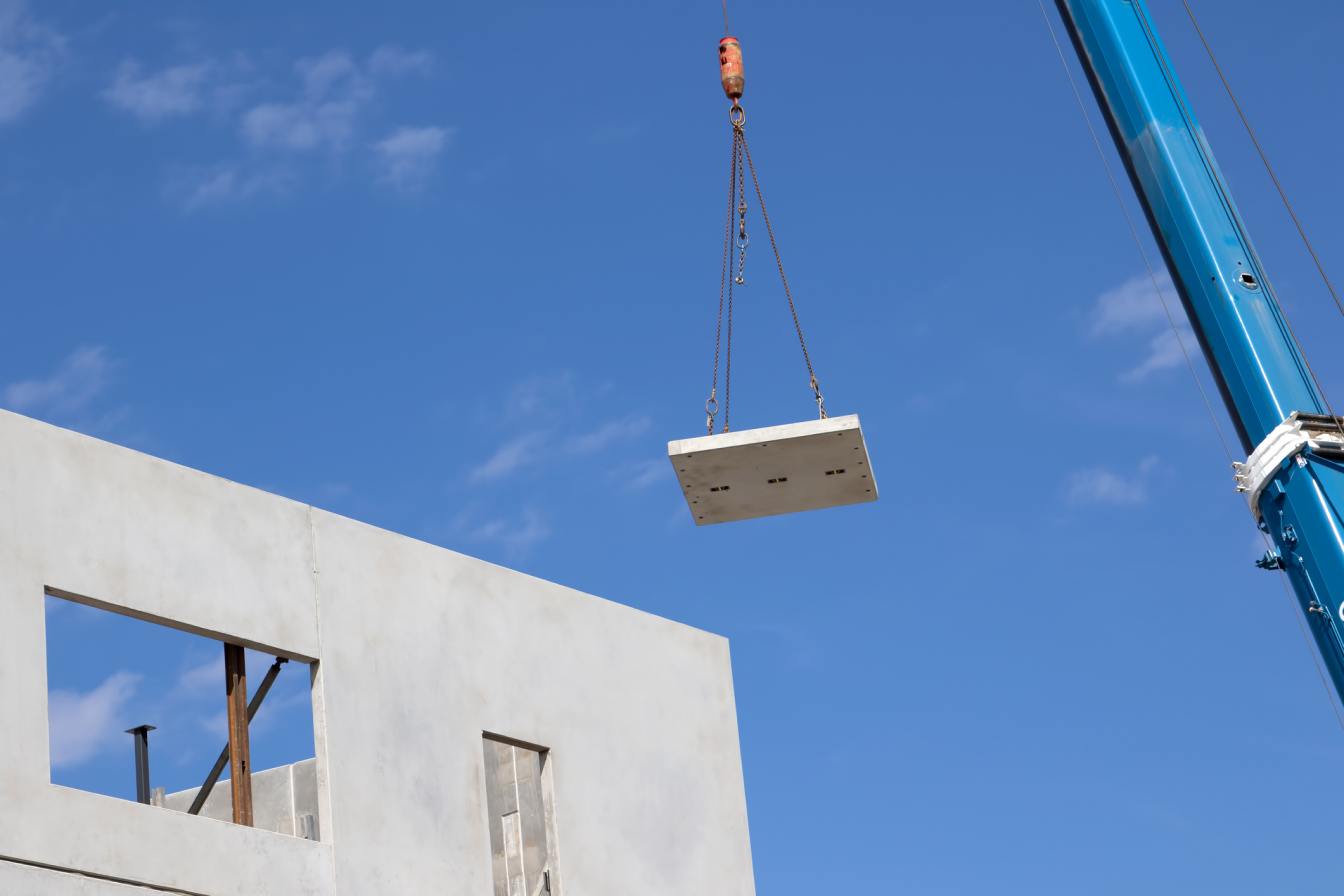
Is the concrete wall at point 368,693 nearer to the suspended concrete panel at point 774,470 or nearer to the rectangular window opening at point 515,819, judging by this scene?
the rectangular window opening at point 515,819

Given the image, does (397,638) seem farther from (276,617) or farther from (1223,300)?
(1223,300)

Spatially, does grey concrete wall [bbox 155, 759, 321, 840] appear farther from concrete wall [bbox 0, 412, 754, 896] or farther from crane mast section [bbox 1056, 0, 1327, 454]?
crane mast section [bbox 1056, 0, 1327, 454]

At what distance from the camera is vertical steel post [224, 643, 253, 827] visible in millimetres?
17281

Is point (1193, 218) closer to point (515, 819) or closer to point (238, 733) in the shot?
Result: point (238, 733)

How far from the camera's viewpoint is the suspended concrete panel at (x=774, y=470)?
18.1 metres

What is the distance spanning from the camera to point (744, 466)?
18.5 metres

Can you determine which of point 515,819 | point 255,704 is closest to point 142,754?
point 255,704

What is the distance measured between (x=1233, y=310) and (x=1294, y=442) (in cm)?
144

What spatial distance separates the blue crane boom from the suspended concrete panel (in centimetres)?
306

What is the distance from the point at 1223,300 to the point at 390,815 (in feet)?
26.1

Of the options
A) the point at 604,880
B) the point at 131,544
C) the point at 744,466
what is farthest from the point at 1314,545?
the point at 131,544

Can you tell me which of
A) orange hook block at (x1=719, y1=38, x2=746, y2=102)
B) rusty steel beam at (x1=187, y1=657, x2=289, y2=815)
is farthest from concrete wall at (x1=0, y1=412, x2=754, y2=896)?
orange hook block at (x1=719, y1=38, x2=746, y2=102)

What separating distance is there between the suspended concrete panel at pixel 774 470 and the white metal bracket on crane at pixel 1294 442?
3350mm

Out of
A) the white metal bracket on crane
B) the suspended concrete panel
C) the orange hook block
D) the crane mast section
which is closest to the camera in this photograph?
the white metal bracket on crane
